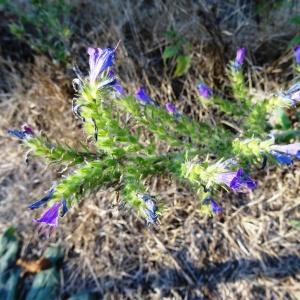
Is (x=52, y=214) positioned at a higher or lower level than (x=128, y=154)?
lower

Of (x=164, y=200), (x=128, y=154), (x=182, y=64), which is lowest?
(x=164, y=200)

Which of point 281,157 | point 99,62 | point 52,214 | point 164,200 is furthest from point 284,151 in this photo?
point 164,200

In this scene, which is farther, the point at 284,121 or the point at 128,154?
the point at 284,121

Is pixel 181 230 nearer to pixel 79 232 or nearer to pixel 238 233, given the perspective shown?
pixel 238 233

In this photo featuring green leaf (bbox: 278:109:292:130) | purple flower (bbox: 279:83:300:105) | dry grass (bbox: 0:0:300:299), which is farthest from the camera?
dry grass (bbox: 0:0:300:299)

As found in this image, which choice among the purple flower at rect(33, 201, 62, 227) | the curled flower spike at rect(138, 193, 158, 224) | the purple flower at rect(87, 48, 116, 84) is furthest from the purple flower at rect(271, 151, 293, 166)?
the purple flower at rect(33, 201, 62, 227)

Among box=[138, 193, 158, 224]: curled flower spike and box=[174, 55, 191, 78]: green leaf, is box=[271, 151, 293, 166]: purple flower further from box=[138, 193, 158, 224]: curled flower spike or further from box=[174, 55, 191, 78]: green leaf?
box=[174, 55, 191, 78]: green leaf

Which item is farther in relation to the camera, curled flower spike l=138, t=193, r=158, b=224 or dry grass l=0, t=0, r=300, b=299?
dry grass l=0, t=0, r=300, b=299

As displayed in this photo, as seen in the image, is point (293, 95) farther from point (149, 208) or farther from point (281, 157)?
point (149, 208)
